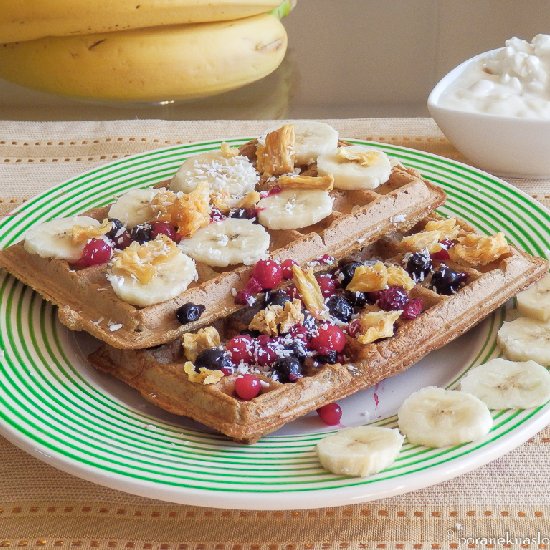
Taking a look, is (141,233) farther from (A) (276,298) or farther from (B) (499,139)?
(B) (499,139)

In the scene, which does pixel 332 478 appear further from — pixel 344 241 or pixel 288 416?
pixel 344 241

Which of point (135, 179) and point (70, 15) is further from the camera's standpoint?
point (70, 15)

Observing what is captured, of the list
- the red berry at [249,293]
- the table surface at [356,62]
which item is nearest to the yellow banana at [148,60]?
the table surface at [356,62]

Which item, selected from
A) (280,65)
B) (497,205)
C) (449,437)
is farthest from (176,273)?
(280,65)

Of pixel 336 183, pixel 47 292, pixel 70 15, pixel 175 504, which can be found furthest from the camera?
pixel 70 15

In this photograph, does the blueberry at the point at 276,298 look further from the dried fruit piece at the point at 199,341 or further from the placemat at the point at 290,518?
the placemat at the point at 290,518

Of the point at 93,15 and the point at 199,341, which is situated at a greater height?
the point at 93,15

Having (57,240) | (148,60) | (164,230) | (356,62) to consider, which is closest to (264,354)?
(164,230)
